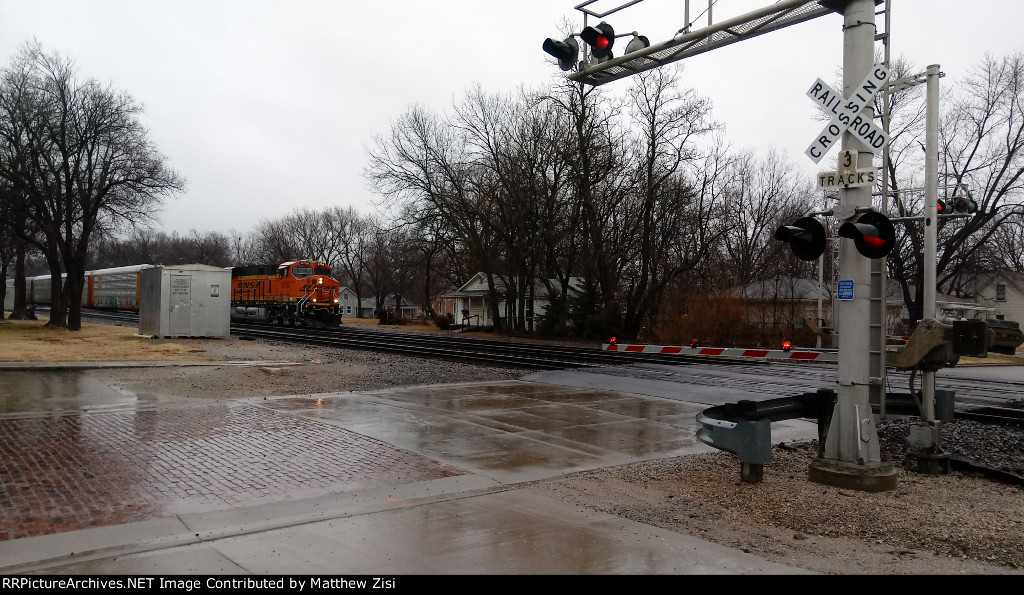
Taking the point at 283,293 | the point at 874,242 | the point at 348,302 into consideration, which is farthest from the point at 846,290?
the point at 348,302

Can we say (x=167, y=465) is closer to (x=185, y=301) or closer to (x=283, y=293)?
(x=185, y=301)

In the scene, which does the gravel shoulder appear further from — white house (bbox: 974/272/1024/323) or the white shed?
white house (bbox: 974/272/1024/323)

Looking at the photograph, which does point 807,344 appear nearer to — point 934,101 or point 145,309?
point 934,101

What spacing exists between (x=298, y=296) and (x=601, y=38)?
3498 cm

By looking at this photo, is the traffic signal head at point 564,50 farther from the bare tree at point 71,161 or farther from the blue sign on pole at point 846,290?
the bare tree at point 71,161

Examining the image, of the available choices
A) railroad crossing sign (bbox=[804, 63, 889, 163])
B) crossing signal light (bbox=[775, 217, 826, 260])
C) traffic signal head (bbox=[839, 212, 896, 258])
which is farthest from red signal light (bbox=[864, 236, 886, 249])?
railroad crossing sign (bbox=[804, 63, 889, 163])

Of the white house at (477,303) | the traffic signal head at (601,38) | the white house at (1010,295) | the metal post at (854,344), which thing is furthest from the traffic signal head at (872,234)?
the white house at (1010,295)

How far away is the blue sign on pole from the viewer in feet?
22.8

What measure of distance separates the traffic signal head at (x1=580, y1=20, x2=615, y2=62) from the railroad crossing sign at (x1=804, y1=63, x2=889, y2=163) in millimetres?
2852

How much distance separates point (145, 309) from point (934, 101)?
28122 mm

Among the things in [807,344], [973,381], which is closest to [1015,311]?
[807,344]

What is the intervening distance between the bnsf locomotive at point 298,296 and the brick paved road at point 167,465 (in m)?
31.3

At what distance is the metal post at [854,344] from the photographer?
6797 mm

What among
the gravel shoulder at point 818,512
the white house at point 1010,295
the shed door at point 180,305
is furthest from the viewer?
the white house at point 1010,295
